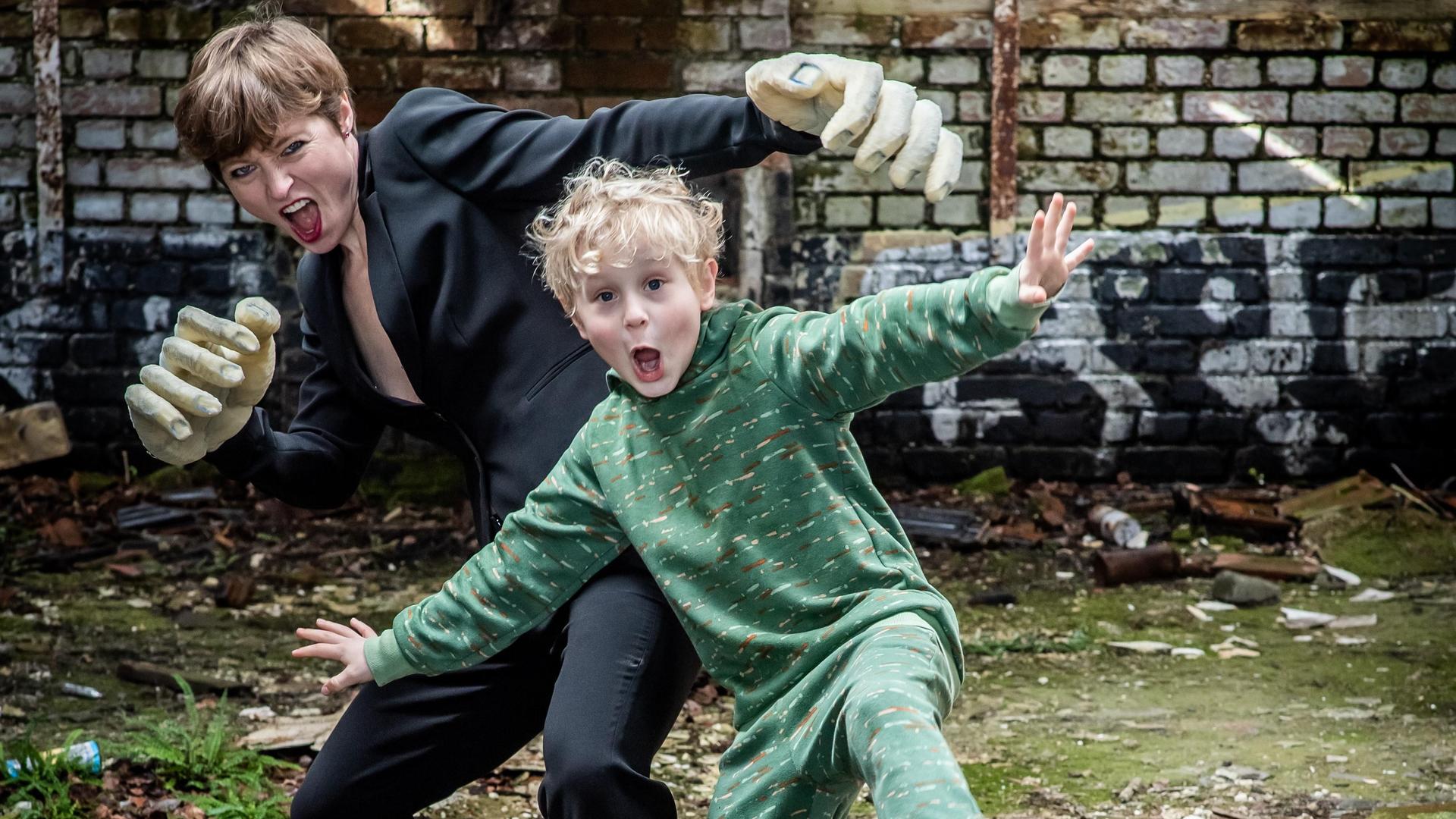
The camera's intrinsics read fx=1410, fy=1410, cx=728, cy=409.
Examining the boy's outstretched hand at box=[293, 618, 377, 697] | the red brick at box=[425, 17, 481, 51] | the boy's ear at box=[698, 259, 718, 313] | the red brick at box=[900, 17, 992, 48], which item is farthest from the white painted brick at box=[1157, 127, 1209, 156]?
the boy's outstretched hand at box=[293, 618, 377, 697]

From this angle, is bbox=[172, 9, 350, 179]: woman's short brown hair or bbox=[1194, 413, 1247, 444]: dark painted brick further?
bbox=[1194, 413, 1247, 444]: dark painted brick

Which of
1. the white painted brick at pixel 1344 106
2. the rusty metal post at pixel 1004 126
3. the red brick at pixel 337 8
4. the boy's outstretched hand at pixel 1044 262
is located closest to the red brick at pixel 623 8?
the red brick at pixel 337 8

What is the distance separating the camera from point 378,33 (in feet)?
19.8

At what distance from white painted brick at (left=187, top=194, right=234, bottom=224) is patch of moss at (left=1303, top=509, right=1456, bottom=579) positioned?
4.76 meters

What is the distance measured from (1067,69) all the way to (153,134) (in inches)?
158

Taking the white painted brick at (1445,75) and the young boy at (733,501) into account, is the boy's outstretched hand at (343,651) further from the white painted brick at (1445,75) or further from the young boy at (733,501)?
the white painted brick at (1445,75)

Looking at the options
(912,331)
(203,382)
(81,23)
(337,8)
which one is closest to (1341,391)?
(337,8)

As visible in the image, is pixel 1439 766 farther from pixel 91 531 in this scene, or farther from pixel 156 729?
pixel 91 531

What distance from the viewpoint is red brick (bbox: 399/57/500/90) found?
6.06 metres

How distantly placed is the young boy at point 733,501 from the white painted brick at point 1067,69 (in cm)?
445

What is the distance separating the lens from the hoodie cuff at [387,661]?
2.15 m

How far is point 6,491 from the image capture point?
20.0 ft

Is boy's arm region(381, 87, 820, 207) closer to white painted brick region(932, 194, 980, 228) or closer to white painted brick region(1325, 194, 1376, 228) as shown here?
white painted brick region(932, 194, 980, 228)

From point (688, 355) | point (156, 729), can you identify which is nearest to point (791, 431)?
point (688, 355)
